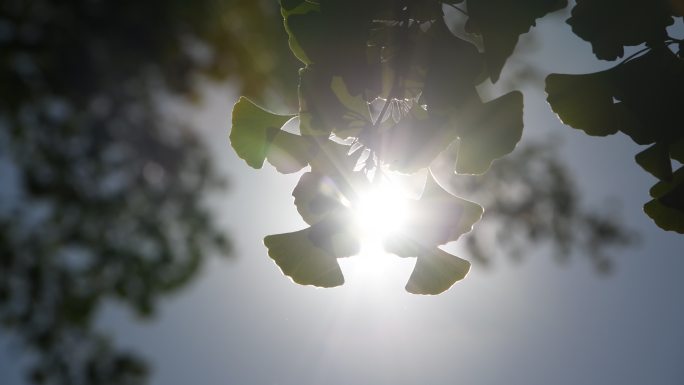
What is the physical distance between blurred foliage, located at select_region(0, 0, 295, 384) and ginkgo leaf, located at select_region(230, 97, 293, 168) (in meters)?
6.83

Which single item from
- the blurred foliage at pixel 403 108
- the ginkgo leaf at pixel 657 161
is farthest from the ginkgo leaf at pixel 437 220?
the ginkgo leaf at pixel 657 161

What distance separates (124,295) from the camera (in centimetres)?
795

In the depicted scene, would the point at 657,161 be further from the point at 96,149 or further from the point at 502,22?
the point at 96,149

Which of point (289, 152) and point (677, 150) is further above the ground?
point (289, 152)

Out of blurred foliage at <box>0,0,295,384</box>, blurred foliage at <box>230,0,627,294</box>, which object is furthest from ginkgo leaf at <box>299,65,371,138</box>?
blurred foliage at <box>0,0,295,384</box>

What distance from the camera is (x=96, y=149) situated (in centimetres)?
805

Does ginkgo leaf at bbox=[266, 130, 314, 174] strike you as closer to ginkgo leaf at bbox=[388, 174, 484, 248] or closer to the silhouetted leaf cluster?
the silhouetted leaf cluster

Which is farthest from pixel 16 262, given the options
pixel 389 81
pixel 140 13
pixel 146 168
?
pixel 389 81

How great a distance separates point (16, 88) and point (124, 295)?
341 cm

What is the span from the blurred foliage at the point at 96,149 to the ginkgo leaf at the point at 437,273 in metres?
7.04

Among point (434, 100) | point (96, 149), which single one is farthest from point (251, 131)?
point (96, 149)

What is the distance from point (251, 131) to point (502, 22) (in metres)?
0.46

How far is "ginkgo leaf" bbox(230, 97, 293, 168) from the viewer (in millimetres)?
939

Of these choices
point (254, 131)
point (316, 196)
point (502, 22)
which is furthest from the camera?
point (254, 131)
